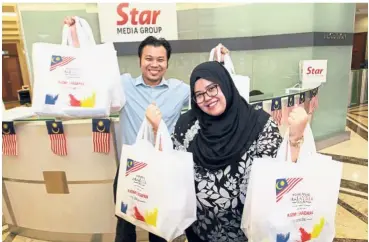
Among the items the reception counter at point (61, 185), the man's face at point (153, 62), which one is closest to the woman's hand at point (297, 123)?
the man's face at point (153, 62)

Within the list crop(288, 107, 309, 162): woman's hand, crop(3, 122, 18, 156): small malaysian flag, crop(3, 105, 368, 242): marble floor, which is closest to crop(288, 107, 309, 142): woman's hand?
crop(288, 107, 309, 162): woman's hand

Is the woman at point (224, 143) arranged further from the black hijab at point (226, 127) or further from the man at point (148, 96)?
the man at point (148, 96)

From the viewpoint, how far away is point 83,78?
1.44 meters

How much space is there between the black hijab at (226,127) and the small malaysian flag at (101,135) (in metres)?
1.07

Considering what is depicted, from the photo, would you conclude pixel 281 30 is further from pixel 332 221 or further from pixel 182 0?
pixel 332 221

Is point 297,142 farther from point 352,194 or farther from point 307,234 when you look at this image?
point 352,194

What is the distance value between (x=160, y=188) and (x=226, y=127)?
0.37m

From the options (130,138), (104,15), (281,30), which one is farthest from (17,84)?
(130,138)

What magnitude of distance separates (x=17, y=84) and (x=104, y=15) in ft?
43.3

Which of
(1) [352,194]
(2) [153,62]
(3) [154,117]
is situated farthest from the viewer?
(1) [352,194]

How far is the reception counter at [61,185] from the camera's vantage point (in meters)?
2.23

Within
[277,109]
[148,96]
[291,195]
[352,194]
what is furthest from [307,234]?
[352,194]

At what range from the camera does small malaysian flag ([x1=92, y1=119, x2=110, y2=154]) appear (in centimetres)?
211

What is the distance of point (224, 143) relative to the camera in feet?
3.84
